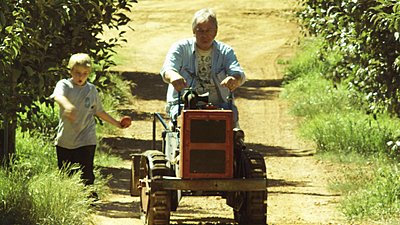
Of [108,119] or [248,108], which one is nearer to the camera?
[108,119]

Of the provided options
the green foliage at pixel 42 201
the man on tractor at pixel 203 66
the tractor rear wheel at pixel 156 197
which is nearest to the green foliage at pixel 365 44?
the man on tractor at pixel 203 66

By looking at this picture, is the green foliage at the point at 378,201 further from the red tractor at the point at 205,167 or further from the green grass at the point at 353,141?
the red tractor at the point at 205,167

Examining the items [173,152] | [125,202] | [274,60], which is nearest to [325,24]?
[125,202]

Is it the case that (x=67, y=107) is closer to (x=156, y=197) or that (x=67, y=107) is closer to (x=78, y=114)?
(x=78, y=114)

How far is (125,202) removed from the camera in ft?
38.2

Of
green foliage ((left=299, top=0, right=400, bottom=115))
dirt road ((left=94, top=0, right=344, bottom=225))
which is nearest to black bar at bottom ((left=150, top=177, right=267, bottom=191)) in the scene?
dirt road ((left=94, top=0, right=344, bottom=225))

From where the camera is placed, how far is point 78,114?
10.4 metres

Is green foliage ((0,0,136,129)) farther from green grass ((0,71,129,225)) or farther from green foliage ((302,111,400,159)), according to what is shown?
green foliage ((302,111,400,159))

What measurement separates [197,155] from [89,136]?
1.64 metres

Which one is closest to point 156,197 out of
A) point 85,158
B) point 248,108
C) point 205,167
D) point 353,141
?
point 205,167

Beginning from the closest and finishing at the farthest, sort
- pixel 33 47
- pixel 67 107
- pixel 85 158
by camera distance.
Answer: pixel 67 107 < pixel 85 158 < pixel 33 47

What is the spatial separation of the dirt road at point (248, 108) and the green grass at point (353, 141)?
21 centimetres

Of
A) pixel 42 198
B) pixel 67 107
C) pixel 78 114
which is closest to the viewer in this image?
pixel 42 198

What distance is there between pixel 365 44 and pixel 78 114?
10.9ft
